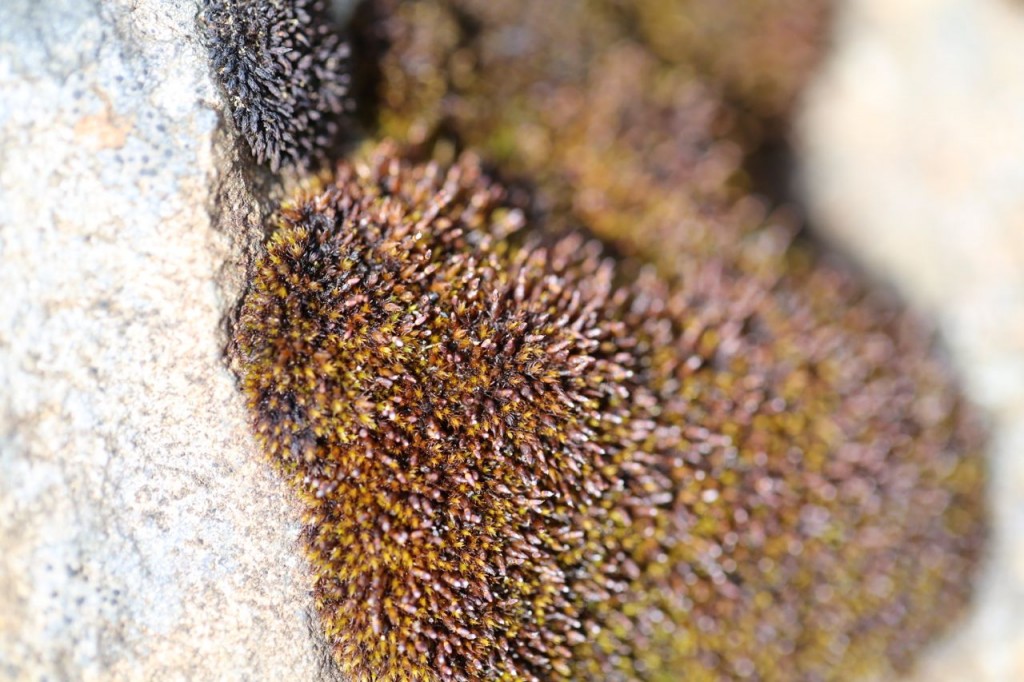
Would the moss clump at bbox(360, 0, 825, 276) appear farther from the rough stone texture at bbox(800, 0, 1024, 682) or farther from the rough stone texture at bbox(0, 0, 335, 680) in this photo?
the rough stone texture at bbox(0, 0, 335, 680)

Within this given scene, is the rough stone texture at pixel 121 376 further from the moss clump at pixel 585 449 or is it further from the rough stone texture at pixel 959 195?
the rough stone texture at pixel 959 195

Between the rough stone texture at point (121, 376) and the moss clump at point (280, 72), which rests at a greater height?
the moss clump at point (280, 72)

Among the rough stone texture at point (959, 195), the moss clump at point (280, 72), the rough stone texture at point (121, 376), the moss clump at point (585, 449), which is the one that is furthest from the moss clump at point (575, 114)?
the rough stone texture at point (121, 376)

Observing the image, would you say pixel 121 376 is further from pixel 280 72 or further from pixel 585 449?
pixel 585 449

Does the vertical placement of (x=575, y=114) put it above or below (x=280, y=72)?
above

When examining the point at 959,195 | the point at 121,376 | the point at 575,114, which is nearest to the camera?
the point at 121,376

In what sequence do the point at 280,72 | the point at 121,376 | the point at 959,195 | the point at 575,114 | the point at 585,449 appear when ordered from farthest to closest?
the point at 959,195 → the point at 575,114 → the point at 585,449 → the point at 280,72 → the point at 121,376

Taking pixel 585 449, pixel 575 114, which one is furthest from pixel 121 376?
pixel 575 114

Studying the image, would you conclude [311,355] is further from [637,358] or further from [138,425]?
[637,358]
